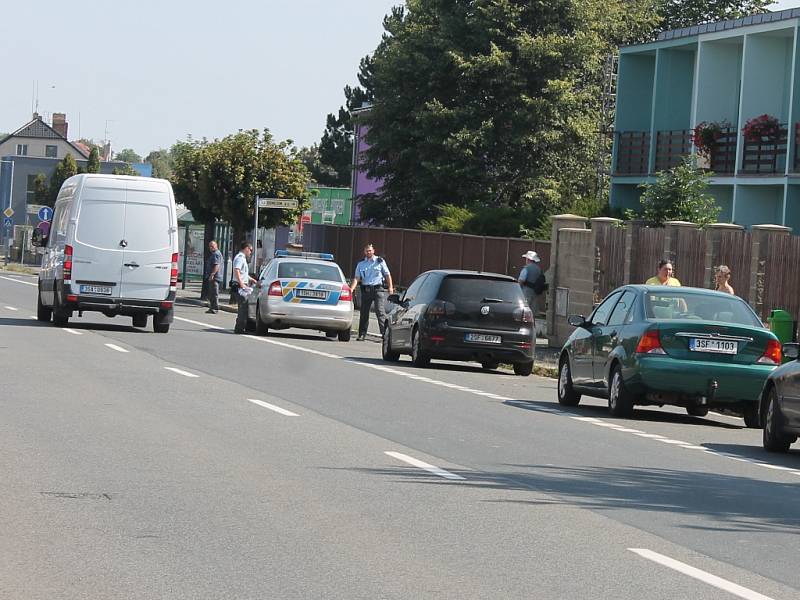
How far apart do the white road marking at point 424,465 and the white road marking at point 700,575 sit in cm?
289

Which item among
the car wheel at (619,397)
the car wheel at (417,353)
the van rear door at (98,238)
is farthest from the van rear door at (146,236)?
the car wheel at (619,397)

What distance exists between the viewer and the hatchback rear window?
23.9 m

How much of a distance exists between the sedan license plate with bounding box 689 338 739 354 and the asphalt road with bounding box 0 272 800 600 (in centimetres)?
84

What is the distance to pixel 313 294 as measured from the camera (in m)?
30.1

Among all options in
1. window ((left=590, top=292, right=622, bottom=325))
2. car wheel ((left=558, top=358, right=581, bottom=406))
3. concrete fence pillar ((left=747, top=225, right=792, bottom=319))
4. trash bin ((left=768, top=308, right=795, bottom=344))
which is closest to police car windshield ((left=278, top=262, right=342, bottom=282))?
concrete fence pillar ((left=747, top=225, right=792, bottom=319))

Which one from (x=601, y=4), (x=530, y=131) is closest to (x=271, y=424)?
(x=530, y=131)

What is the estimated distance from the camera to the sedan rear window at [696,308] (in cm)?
1739

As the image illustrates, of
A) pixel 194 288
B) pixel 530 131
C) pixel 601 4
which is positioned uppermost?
pixel 601 4

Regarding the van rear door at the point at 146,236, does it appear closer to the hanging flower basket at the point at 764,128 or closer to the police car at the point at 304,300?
the police car at the point at 304,300

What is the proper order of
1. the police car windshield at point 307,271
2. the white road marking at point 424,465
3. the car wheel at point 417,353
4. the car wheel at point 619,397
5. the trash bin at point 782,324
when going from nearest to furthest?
the white road marking at point 424,465 < the car wheel at point 619,397 < the trash bin at point 782,324 < the car wheel at point 417,353 < the police car windshield at point 307,271

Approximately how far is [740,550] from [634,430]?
24.0 feet

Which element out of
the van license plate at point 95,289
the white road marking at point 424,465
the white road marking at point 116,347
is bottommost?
the white road marking at point 116,347

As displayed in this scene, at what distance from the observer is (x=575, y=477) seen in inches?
460

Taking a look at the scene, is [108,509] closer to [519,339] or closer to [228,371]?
[228,371]
